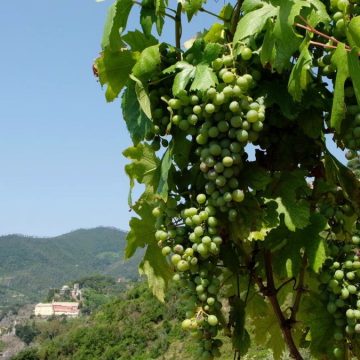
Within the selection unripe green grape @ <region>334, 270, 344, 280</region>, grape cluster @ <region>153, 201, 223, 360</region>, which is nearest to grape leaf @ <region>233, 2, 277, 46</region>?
grape cluster @ <region>153, 201, 223, 360</region>

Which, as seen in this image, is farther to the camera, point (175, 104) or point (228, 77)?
point (175, 104)

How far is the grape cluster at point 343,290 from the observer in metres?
1.95

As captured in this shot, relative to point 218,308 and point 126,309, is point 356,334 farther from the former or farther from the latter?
point 126,309

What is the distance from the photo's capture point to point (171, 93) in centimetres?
217

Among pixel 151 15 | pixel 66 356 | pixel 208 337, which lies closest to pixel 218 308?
pixel 208 337

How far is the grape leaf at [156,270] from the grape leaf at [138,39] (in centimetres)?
83

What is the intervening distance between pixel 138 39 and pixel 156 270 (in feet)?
3.07

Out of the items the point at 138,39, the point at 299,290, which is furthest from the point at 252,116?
the point at 299,290

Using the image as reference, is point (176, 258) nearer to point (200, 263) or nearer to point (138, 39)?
point (200, 263)

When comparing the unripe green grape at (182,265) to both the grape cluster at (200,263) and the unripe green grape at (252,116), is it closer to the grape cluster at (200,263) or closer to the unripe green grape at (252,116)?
the grape cluster at (200,263)

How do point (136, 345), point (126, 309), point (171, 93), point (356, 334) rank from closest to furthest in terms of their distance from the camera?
point (356, 334)
point (171, 93)
point (136, 345)
point (126, 309)

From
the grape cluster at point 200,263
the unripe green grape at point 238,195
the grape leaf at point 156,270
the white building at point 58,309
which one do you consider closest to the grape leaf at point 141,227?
the grape leaf at point 156,270

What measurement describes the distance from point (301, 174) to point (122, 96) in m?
0.74

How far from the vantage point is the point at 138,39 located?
2.23 metres
